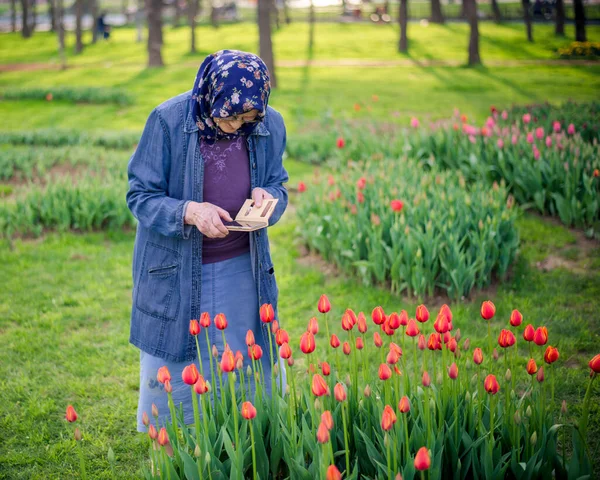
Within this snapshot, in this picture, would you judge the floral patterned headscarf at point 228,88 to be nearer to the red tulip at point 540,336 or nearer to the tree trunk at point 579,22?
the red tulip at point 540,336

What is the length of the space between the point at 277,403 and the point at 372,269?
9.80 ft

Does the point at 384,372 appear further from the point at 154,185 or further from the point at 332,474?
the point at 154,185

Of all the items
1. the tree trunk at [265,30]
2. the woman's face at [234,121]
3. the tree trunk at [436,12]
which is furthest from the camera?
the tree trunk at [436,12]

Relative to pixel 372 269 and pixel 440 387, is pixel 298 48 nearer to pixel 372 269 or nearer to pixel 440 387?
pixel 372 269

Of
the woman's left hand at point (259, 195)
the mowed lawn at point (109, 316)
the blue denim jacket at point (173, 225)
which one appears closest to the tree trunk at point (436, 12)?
the mowed lawn at point (109, 316)

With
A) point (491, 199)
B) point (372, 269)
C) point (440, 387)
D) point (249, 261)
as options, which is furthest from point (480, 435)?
point (491, 199)

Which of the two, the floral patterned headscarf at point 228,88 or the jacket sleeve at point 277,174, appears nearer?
the floral patterned headscarf at point 228,88

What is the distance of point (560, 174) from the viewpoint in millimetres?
6680

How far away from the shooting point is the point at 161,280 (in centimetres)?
297

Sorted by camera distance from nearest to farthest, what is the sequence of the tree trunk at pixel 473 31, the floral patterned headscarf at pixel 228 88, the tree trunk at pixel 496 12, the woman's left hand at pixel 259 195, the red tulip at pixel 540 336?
→ the red tulip at pixel 540 336 → the floral patterned headscarf at pixel 228 88 → the woman's left hand at pixel 259 195 → the tree trunk at pixel 473 31 → the tree trunk at pixel 496 12

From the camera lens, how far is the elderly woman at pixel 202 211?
9.07 feet

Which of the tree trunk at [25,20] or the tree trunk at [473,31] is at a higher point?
the tree trunk at [25,20]

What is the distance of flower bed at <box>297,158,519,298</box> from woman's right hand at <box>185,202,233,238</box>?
2.48 m

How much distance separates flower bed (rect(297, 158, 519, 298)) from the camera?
5.15 meters
